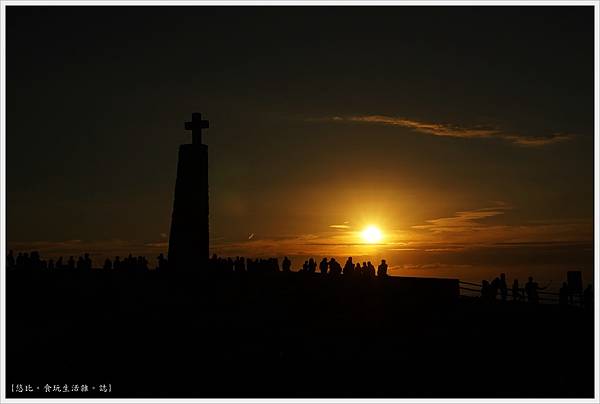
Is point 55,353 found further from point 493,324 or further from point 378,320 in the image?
point 493,324

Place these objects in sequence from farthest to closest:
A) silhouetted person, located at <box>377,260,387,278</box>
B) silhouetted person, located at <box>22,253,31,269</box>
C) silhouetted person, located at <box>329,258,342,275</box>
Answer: silhouetted person, located at <box>377,260,387,278</box> → silhouetted person, located at <box>329,258,342,275</box> → silhouetted person, located at <box>22,253,31,269</box>

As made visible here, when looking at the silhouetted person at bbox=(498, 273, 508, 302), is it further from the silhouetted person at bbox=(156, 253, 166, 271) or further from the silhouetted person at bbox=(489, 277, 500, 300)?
the silhouetted person at bbox=(156, 253, 166, 271)

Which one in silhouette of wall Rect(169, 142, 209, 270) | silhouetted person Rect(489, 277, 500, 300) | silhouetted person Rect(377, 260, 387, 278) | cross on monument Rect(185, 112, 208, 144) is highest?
cross on monument Rect(185, 112, 208, 144)

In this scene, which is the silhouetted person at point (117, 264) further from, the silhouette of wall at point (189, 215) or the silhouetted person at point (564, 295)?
the silhouetted person at point (564, 295)

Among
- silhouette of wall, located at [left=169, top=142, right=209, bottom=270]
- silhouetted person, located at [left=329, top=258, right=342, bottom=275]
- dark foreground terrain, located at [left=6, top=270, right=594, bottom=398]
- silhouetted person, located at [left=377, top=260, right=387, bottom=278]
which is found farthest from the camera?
silhouetted person, located at [left=377, top=260, right=387, bottom=278]

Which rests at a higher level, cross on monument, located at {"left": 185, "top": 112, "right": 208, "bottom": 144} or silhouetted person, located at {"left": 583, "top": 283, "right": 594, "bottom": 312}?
cross on monument, located at {"left": 185, "top": 112, "right": 208, "bottom": 144}

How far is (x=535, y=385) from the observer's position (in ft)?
62.5

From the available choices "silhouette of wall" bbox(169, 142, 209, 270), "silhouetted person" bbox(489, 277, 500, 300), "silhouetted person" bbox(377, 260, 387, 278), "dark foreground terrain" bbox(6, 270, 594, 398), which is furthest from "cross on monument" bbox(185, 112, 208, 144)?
"silhouetted person" bbox(489, 277, 500, 300)

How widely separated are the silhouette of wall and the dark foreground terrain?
1.07m

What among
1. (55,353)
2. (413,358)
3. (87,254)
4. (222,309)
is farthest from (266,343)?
(87,254)

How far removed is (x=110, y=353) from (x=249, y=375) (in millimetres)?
3089

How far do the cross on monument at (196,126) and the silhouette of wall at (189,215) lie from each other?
1.82 feet

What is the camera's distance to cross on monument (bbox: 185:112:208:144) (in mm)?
25344

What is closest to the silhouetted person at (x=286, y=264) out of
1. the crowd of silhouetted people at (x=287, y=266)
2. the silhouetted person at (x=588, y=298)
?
the crowd of silhouetted people at (x=287, y=266)
